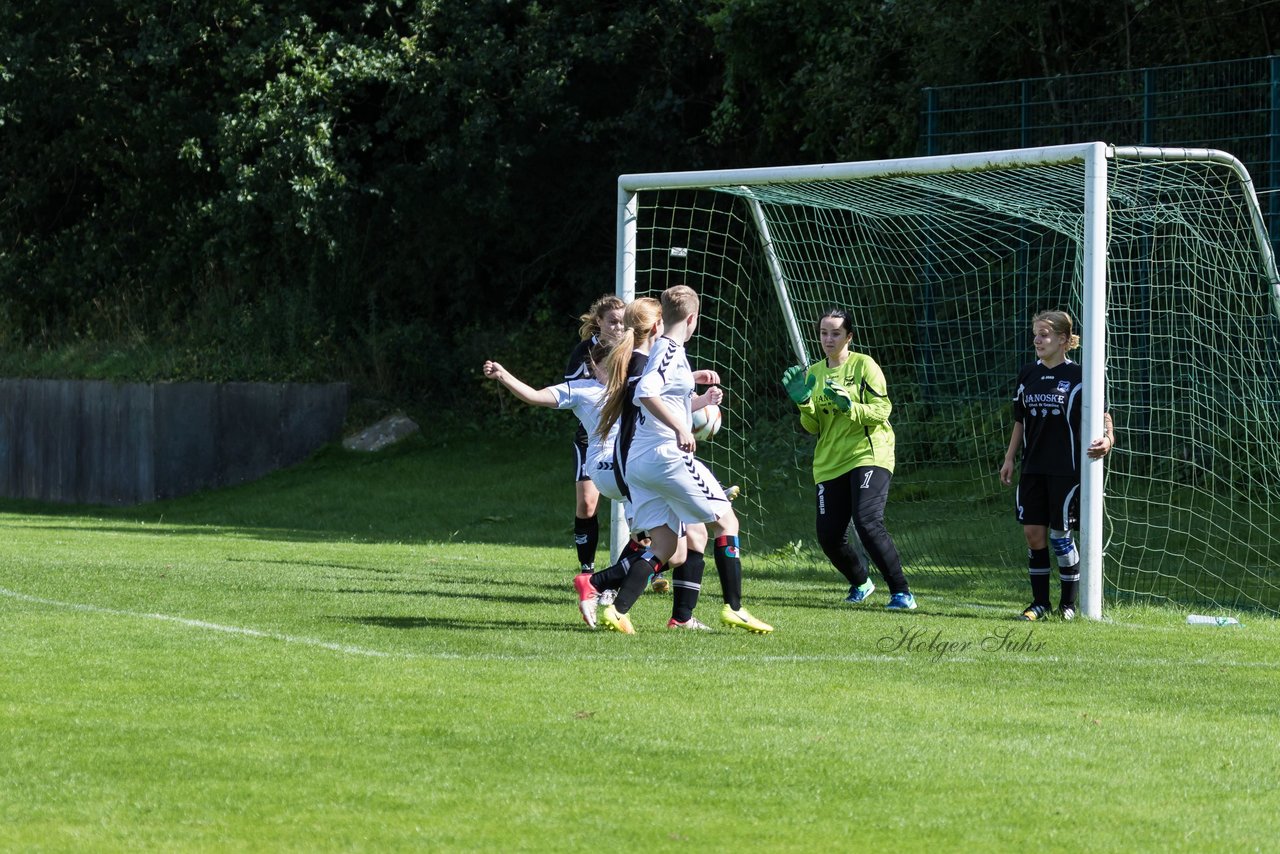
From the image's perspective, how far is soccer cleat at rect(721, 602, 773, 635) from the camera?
28.6 ft

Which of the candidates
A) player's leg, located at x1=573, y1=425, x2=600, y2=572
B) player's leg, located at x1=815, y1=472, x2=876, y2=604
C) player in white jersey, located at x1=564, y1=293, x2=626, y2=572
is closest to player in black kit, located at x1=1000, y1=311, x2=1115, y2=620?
player's leg, located at x1=815, y1=472, x2=876, y2=604

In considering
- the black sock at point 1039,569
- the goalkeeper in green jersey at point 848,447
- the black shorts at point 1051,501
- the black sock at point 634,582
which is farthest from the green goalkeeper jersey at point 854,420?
the black sock at point 634,582

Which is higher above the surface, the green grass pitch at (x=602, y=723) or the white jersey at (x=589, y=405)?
the white jersey at (x=589, y=405)

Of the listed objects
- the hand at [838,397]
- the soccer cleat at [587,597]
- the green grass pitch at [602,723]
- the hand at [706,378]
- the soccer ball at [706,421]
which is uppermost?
the hand at [706,378]

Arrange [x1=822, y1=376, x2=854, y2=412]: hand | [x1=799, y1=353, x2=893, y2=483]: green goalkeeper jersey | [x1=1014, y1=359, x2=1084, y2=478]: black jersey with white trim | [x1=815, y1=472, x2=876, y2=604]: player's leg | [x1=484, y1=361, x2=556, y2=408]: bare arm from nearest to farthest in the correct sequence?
[x1=484, y1=361, x2=556, y2=408]: bare arm
[x1=1014, y1=359, x2=1084, y2=478]: black jersey with white trim
[x1=822, y1=376, x2=854, y2=412]: hand
[x1=799, y1=353, x2=893, y2=483]: green goalkeeper jersey
[x1=815, y1=472, x2=876, y2=604]: player's leg

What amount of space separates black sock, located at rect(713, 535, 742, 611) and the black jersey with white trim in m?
2.07

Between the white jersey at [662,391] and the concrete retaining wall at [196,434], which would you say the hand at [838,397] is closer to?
the white jersey at [662,391]

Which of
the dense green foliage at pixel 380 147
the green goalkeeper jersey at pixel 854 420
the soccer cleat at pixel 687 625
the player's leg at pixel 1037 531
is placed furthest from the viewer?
the dense green foliage at pixel 380 147

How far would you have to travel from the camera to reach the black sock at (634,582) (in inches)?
334

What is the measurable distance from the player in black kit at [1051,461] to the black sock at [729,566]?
1.97m

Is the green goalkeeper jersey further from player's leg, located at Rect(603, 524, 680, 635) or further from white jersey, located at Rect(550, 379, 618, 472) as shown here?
player's leg, located at Rect(603, 524, 680, 635)

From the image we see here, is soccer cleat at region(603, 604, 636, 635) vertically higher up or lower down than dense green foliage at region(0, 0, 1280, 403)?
lower down

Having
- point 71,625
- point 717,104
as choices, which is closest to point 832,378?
point 71,625

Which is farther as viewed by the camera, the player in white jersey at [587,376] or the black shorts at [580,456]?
the black shorts at [580,456]
